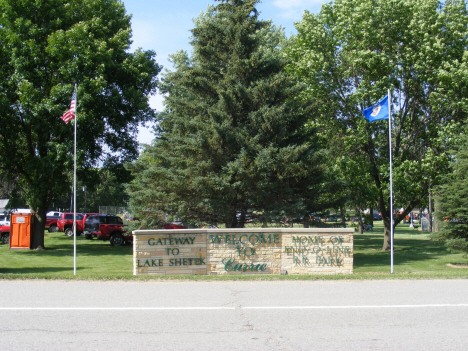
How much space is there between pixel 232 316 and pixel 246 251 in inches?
267

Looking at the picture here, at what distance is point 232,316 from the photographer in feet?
24.9

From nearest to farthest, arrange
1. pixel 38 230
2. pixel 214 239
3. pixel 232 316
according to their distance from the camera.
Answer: pixel 232 316
pixel 214 239
pixel 38 230

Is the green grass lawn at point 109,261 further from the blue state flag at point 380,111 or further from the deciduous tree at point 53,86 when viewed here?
the blue state flag at point 380,111

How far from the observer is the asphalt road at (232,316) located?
6.05 metres

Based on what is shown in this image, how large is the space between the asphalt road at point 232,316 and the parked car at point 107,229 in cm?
2039

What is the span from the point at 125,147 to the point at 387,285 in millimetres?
22014

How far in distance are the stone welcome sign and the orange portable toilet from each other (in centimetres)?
1551

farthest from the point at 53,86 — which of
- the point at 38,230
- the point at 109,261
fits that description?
the point at 109,261

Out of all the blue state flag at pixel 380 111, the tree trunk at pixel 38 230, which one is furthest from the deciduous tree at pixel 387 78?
the tree trunk at pixel 38 230

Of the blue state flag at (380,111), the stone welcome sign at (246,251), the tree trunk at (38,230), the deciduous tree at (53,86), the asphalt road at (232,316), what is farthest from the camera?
the tree trunk at (38,230)

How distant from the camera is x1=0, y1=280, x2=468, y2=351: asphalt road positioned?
6.05m

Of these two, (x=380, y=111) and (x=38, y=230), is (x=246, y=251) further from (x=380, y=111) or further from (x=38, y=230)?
(x=38, y=230)

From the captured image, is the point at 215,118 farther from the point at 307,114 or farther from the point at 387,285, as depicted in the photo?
the point at 387,285

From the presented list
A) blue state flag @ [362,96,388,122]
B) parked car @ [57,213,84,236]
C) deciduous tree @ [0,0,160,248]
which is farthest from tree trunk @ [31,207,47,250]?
blue state flag @ [362,96,388,122]
